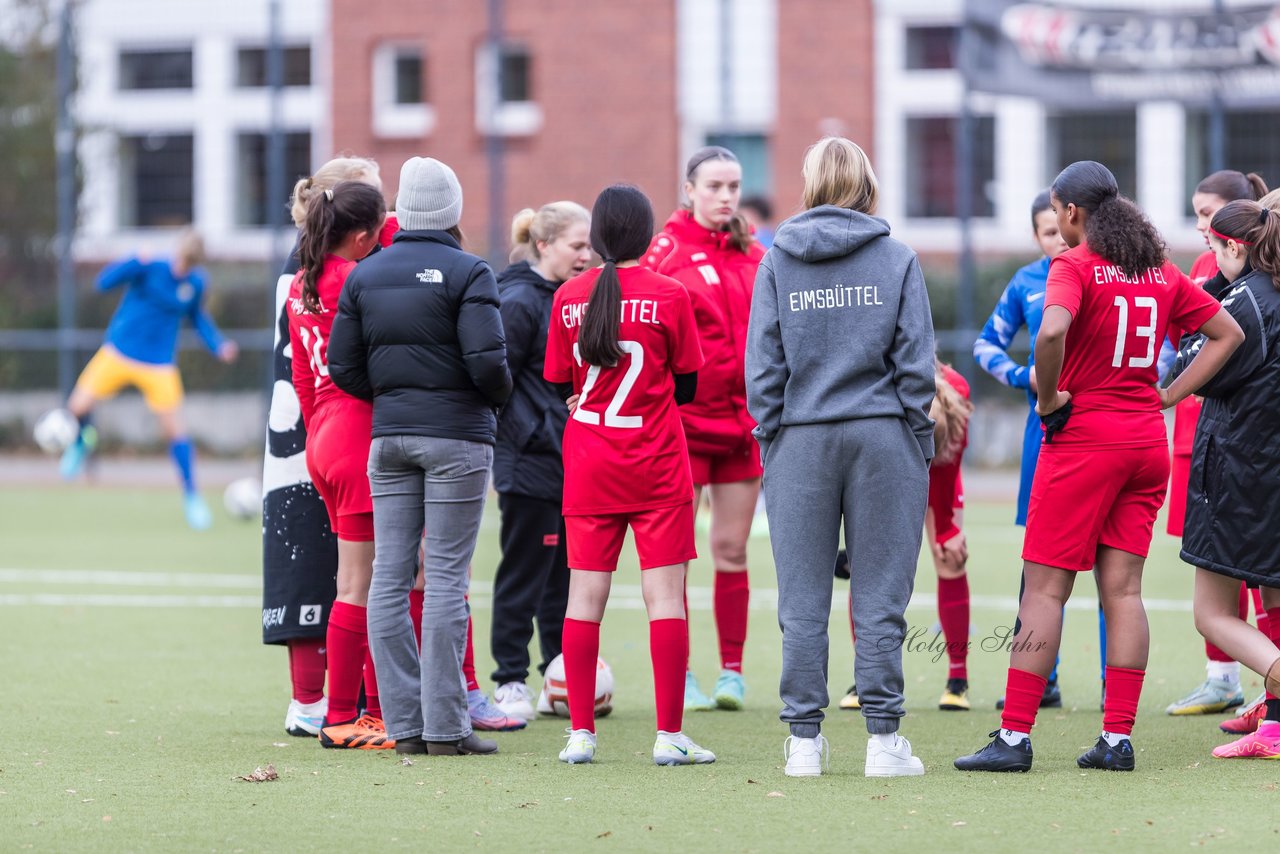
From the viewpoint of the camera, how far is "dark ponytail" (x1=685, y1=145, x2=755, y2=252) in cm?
724

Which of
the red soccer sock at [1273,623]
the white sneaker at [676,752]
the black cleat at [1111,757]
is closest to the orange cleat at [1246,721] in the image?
the red soccer sock at [1273,623]

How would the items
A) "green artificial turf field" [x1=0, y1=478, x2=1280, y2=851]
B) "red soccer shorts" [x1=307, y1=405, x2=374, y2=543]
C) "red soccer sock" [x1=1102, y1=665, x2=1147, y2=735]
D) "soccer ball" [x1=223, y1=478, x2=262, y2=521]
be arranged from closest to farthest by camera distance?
"green artificial turf field" [x1=0, y1=478, x2=1280, y2=851] → "red soccer sock" [x1=1102, y1=665, x2=1147, y2=735] → "red soccer shorts" [x1=307, y1=405, x2=374, y2=543] → "soccer ball" [x1=223, y1=478, x2=262, y2=521]

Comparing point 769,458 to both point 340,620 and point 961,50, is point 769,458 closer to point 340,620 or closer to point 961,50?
point 340,620

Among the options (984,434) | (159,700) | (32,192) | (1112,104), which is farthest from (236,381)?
(159,700)

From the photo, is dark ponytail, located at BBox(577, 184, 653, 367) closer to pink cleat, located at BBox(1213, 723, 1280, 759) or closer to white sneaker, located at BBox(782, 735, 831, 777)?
white sneaker, located at BBox(782, 735, 831, 777)

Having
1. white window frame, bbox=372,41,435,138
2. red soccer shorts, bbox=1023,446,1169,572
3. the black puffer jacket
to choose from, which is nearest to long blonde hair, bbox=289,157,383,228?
the black puffer jacket

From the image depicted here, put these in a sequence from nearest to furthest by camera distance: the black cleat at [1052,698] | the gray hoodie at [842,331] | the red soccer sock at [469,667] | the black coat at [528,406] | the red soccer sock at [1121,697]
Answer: the gray hoodie at [842,331]
the red soccer sock at [1121,697]
the red soccer sock at [469,667]
the black coat at [528,406]
the black cleat at [1052,698]

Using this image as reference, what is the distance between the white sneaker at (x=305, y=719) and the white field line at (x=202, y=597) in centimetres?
320

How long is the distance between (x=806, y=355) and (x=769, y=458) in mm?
374

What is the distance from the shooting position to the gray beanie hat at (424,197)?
608 centimetres

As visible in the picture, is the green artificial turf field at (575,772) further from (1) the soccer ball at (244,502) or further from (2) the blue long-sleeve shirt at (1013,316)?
(1) the soccer ball at (244,502)

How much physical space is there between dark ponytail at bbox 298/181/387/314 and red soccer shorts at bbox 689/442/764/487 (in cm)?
179

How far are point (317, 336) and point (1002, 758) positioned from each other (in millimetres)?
2704

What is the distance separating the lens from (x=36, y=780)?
18.7 feet
